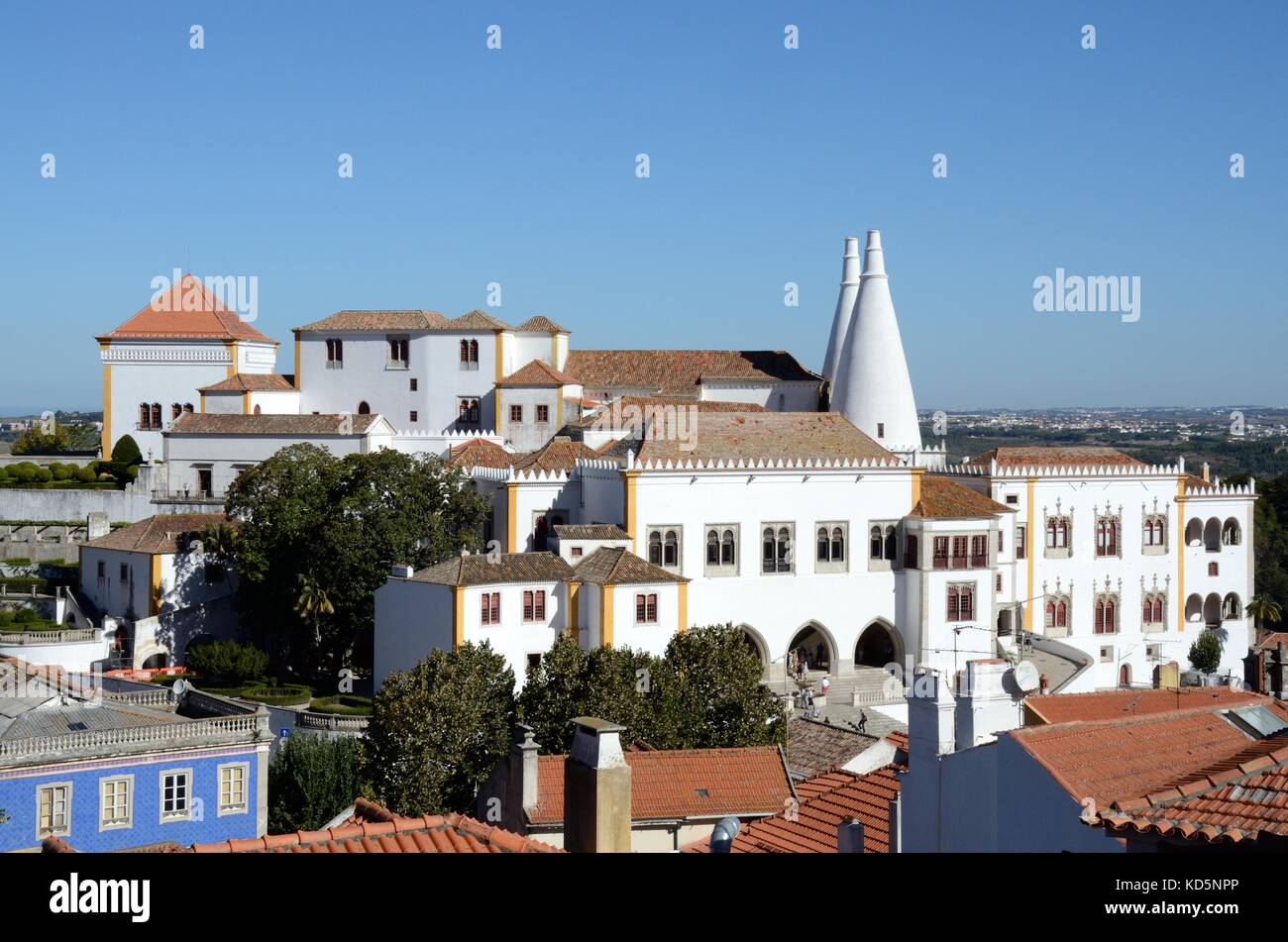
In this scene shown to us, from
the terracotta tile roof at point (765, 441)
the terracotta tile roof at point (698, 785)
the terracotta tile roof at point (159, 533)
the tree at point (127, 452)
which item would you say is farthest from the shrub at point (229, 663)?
the tree at point (127, 452)

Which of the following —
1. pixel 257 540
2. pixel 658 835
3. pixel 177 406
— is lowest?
pixel 658 835

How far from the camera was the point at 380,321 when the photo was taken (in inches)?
2309

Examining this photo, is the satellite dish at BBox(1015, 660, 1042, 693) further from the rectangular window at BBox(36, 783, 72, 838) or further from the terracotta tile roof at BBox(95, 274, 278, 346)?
the terracotta tile roof at BBox(95, 274, 278, 346)

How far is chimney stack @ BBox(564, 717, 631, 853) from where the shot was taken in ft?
41.6

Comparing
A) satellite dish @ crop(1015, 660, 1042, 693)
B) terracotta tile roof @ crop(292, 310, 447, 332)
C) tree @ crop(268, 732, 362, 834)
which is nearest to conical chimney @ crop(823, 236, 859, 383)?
terracotta tile roof @ crop(292, 310, 447, 332)

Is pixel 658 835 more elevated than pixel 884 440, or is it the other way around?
pixel 884 440

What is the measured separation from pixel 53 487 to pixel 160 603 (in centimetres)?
1112

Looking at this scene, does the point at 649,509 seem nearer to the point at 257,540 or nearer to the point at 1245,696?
the point at 257,540

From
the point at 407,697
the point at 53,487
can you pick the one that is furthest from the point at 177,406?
the point at 407,697

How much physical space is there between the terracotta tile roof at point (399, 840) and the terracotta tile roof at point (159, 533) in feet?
117

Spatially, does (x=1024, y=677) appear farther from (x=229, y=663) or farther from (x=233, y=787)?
(x=229, y=663)
